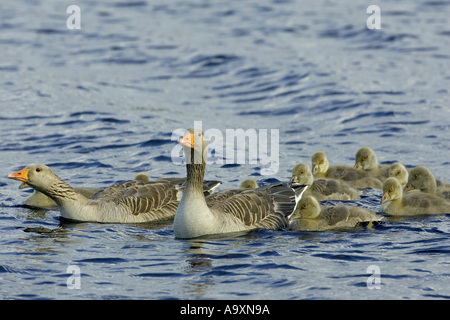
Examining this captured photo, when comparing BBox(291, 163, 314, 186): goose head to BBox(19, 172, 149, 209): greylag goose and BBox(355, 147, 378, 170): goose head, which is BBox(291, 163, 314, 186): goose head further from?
BBox(19, 172, 149, 209): greylag goose

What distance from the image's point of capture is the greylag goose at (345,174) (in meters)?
16.7

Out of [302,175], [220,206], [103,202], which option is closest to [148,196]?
[103,202]

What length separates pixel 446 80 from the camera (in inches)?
995

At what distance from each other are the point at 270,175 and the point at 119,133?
17.0 ft

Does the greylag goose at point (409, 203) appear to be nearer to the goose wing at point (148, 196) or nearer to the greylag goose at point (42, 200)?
the goose wing at point (148, 196)

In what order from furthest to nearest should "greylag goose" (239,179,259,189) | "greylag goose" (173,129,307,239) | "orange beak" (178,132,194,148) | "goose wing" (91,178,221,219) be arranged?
"greylag goose" (239,179,259,189), "goose wing" (91,178,221,219), "greylag goose" (173,129,307,239), "orange beak" (178,132,194,148)

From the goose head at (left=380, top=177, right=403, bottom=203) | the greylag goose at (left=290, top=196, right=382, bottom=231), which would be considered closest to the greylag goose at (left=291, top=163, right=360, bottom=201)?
the goose head at (left=380, top=177, right=403, bottom=203)

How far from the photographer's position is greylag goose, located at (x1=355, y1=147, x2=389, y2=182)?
1694 centimetres

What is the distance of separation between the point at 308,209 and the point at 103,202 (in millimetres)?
3648

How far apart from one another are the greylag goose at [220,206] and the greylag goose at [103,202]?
1.08 m

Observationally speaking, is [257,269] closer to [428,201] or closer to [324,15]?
[428,201]

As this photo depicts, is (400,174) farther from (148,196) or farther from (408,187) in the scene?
(148,196)

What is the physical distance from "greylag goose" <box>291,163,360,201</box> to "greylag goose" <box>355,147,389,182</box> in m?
1.08
